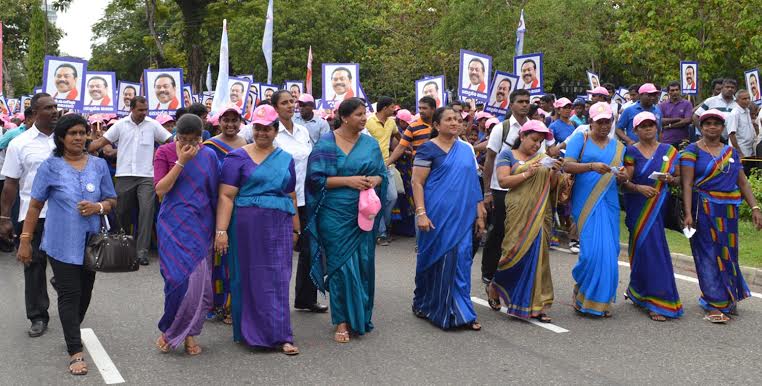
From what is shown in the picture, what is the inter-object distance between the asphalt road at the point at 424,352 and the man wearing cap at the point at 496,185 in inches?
25.8

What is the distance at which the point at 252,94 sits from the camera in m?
18.6

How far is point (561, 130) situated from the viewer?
11.1 meters

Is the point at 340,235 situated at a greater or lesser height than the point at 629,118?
lesser

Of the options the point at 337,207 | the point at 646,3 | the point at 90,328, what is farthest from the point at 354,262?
the point at 646,3

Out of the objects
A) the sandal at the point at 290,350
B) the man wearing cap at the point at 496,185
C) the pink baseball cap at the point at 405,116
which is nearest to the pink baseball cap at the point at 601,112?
the man wearing cap at the point at 496,185

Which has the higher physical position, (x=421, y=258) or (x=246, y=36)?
(x=246, y=36)

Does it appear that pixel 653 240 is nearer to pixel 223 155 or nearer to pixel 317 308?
pixel 317 308

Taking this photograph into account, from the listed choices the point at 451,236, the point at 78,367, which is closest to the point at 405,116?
the point at 451,236

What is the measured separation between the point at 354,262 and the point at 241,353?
1049mm

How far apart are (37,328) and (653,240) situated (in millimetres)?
4906

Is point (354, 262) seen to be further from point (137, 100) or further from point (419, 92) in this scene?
point (419, 92)

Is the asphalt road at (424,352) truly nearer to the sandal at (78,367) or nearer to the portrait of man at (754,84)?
the sandal at (78,367)

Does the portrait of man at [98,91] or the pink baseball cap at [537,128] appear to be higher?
the portrait of man at [98,91]

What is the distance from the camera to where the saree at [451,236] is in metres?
6.83
